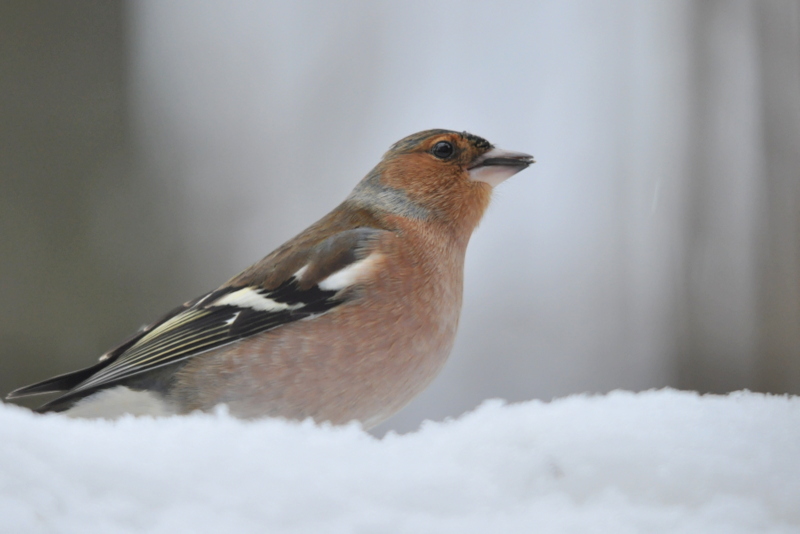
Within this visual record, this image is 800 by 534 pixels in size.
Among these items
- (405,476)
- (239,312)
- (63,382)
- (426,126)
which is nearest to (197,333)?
(239,312)

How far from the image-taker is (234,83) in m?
2.58

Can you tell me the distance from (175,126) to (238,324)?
171 cm

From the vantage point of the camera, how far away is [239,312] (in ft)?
3.55

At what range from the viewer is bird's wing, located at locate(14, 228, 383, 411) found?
1.03 m

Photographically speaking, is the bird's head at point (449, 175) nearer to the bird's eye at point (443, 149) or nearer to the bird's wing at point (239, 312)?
the bird's eye at point (443, 149)

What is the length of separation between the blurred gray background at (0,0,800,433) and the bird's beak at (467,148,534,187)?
446 millimetres

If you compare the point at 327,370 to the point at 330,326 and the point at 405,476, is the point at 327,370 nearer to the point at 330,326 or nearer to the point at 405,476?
the point at 330,326

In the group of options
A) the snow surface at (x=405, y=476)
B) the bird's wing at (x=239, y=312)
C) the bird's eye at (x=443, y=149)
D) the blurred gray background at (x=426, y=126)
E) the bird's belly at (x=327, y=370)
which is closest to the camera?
the snow surface at (x=405, y=476)

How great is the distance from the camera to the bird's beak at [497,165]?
1.15m

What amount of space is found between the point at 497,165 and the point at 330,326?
43cm

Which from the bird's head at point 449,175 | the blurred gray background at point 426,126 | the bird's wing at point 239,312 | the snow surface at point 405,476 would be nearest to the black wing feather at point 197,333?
the bird's wing at point 239,312

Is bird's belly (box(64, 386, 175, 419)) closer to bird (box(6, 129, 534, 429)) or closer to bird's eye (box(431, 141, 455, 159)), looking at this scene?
bird (box(6, 129, 534, 429))

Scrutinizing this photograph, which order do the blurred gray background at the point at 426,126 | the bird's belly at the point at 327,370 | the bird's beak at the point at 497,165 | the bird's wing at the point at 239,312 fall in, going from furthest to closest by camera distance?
the blurred gray background at the point at 426,126 < the bird's beak at the point at 497,165 < the bird's wing at the point at 239,312 < the bird's belly at the point at 327,370

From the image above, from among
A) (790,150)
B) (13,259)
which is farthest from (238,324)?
(13,259)
